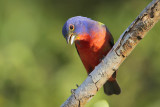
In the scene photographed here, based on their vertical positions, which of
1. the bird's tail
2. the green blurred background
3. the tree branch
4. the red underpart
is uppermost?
the green blurred background

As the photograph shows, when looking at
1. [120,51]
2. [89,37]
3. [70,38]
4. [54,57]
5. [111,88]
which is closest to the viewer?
[120,51]

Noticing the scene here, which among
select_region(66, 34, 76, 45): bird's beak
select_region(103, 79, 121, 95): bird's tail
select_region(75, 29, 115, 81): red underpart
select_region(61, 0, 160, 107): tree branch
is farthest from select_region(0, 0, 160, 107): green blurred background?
select_region(61, 0, 160, 107): tree branch

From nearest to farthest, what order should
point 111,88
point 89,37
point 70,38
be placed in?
point 70,38 → point 89,37 → point 111,88

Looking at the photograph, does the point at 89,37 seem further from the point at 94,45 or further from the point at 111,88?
the point at 111,88

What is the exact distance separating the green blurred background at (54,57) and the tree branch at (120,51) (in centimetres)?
150

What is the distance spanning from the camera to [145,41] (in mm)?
4926

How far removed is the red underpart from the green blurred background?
751mm

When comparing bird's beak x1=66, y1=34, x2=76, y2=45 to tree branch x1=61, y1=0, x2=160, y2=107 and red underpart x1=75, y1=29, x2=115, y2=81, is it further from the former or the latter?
tree branch x1=61, y1=0, x2=160, y2=107

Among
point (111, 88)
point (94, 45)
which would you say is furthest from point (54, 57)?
point (94, 45)

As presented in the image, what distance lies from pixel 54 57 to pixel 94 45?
1.31 m

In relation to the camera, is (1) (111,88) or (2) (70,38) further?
(1) (111,88)

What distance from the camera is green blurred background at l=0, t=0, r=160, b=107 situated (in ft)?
15.8

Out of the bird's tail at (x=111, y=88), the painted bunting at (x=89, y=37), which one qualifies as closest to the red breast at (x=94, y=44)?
the painted bunting at (x=89, y=37)

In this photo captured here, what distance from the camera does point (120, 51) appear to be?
2969mm
